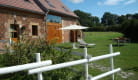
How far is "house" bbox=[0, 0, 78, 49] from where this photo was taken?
11327 mm

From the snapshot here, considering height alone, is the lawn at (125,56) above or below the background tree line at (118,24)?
below

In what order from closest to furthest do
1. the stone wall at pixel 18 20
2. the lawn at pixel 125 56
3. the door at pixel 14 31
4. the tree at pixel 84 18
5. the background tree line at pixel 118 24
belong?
the lawn at pixel 125 56
the stone wall at pixel 18 20
the door at pixel 14 31
the background tree line at pixel 118 24
the tree at pixel 84 18

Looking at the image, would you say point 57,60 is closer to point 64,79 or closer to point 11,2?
point 64,79

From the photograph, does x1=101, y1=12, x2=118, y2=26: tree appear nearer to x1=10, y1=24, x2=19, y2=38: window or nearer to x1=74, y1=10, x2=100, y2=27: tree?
x1=74, y1=10, x2=100, y2=27: tree

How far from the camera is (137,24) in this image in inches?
804

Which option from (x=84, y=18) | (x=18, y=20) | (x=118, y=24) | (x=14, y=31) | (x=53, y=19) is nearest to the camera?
(x=14, y=31)

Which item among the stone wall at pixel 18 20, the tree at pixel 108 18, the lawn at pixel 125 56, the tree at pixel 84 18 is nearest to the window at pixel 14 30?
the stone wall at pixel 18 20

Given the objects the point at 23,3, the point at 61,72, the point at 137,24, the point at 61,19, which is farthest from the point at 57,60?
the point at 137,24

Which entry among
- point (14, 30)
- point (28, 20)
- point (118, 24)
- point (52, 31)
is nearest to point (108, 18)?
point (118, 24)

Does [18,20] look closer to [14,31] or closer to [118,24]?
[14,31]

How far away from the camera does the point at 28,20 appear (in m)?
13.3

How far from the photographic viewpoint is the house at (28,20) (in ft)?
37.2

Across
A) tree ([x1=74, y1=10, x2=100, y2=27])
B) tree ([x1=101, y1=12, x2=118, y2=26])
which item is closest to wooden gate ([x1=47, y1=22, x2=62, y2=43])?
tree ([x1=74, y1=10, x2=100, y2=27])

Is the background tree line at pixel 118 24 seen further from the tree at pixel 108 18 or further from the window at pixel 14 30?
the window at pixel 14 30
